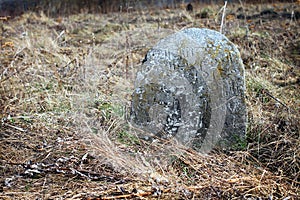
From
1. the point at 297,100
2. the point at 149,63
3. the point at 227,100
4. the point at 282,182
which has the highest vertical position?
the point at 149,63

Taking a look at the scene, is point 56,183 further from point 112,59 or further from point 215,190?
point 112,59

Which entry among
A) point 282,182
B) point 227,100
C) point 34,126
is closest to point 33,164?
point 34,126

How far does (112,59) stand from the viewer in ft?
17.3

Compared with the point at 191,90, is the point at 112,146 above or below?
below

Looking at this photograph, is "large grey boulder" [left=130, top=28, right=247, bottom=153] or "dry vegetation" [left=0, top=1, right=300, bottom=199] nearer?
"dry vegetation" [left=0, top=1, right=300, bottom=199]

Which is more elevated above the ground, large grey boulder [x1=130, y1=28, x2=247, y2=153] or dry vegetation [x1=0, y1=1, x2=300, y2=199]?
large grey boulder [x1=130, y1=28, x2=247, y2=153]

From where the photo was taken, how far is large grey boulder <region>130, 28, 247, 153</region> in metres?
2.60

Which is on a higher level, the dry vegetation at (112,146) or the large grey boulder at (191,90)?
the large grey boulder at (191,90)

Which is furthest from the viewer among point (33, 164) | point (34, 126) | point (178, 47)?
point (34, 126)

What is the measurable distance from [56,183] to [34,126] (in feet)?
2.99

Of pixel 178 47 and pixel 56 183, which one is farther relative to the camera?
pixel 178 47

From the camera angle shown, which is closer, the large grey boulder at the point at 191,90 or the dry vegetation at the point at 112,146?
the dry vegetation at the point at 112,146

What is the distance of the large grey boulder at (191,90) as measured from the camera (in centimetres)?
260

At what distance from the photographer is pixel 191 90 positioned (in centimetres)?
261
